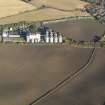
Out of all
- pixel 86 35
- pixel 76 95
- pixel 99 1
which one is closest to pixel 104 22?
pixel 86 35

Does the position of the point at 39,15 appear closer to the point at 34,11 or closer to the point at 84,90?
the point at 34,11

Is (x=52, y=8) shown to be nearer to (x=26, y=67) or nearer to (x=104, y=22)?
(x=104, y=22)

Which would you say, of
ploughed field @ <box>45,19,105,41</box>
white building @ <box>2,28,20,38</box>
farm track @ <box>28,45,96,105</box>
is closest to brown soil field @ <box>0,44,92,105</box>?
farm track @ <box>28,45,96,105</box>

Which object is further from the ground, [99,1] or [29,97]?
[99,1]

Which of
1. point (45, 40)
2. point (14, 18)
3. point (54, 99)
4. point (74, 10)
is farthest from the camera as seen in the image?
point (74, 10)

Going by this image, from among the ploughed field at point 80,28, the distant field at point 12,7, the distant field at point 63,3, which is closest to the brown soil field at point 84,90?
the ploughed field at point 80,28


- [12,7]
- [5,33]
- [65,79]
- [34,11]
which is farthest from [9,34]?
[65,79]
